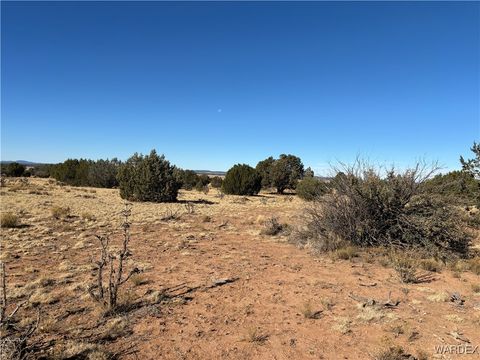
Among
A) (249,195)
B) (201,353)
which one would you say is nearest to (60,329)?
(201,353)

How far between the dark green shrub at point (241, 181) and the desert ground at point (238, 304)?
2087 cm

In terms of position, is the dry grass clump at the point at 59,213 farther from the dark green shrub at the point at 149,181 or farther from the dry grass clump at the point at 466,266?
the dry grass clump at the point at 466,266

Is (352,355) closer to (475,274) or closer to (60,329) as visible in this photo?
(60,329)

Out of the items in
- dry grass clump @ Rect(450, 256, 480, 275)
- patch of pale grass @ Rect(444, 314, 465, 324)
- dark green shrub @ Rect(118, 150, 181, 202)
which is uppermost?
dark green shrub @ Rect(118, 150, 181, 202)

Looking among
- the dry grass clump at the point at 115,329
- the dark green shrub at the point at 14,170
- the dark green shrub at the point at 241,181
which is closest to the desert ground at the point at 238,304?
the dry grass clump at the point at 115,329

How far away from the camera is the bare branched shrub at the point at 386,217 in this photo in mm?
10086

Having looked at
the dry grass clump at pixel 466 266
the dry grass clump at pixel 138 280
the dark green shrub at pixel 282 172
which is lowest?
the dry grass clump at pixel 138 280

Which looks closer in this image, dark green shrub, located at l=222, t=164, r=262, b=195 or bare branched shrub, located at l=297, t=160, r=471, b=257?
bare branched shrub, located at l=297, t=160, r=471, b=257

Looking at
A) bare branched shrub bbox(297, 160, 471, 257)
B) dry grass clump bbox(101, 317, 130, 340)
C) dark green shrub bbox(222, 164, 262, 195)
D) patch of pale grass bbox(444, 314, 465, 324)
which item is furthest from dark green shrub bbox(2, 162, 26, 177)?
patch of pale grass bbox(444, 314, 465, 324)

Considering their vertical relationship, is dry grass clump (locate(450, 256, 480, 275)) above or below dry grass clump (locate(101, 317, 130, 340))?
above

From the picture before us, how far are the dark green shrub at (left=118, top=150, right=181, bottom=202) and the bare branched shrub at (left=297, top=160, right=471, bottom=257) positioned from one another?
1545 centimetres

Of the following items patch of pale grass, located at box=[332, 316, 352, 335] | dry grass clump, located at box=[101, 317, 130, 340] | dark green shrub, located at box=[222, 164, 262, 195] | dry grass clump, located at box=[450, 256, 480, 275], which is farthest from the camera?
dark green shrub, located at box=[222, 164, 262, 195]

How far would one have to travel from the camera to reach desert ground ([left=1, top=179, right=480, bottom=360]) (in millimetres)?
4871

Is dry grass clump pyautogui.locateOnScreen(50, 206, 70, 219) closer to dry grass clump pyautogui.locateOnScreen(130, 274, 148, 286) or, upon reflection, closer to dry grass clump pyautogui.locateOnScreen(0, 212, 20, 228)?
dry grass clump pyautogui.locateOnScreen(0, 212, 20, 228)
